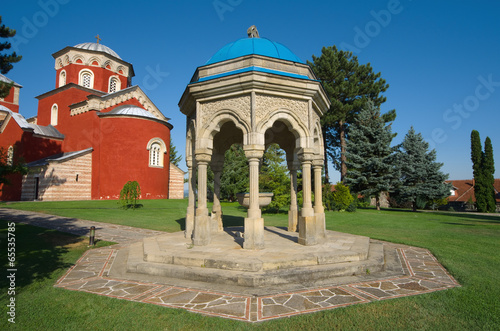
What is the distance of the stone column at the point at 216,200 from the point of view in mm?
8138

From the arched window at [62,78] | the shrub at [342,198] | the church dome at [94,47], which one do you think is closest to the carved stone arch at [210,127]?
the shrub at [342,198]

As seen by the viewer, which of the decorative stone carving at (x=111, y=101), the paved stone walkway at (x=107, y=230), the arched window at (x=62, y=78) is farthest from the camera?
the arched window at (x=62, y=78)

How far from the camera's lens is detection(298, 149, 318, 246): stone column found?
607 centimetres

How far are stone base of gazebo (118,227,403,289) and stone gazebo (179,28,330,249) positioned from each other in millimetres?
499

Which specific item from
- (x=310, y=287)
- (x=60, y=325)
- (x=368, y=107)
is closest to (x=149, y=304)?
(x=60, y=325)

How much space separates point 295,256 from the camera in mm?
5031

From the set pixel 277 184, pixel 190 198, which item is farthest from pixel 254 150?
pixel 277 184

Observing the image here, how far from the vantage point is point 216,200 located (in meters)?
8.67

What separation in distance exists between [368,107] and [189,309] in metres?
24.3

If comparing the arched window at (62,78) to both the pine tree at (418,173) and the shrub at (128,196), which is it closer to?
the shrub at (128,196)

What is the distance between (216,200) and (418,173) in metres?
20.5

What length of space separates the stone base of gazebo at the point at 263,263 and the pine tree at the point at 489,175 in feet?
85.9

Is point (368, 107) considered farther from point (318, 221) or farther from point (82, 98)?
point (82, 98)

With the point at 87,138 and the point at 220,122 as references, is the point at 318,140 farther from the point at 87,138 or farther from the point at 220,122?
the point at 87,138
